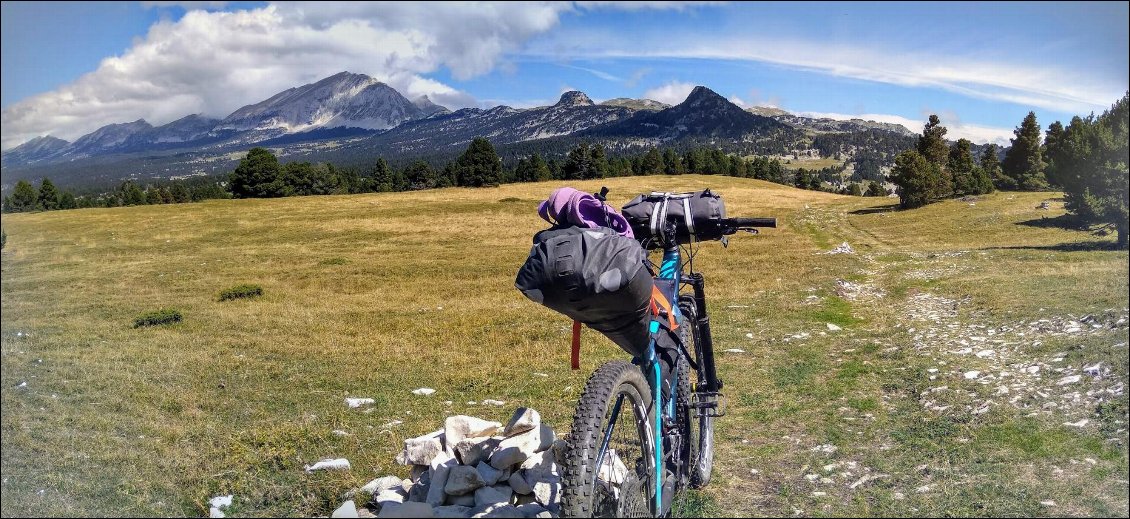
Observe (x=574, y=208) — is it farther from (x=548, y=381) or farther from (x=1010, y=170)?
(x=1010, y=170)

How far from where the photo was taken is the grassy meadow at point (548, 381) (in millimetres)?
5469

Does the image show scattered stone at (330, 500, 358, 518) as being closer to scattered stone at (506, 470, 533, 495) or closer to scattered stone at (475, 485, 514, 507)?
scattered stone at (475, 485, 514, 507)

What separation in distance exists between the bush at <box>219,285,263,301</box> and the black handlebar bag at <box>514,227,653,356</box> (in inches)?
787

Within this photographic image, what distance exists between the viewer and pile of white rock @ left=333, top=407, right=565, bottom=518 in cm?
480

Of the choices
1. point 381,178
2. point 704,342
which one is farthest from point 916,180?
point 381,178

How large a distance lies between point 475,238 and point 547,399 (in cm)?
3165

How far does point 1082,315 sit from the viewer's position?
948 centimetres

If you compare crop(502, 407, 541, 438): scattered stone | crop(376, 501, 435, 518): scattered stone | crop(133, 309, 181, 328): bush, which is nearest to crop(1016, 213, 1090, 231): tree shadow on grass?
crop(502, 407, 541, 438): scattered stone

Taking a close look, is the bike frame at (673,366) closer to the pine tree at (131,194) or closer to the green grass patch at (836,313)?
the green grass patch at (836,313)

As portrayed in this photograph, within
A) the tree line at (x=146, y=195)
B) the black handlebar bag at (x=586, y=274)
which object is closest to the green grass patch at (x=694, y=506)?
the black handlebar bag at (x=586, y=274)

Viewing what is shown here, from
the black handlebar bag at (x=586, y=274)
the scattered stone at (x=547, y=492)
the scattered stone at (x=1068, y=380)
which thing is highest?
the black handlebar bag at (x=586, y=274)

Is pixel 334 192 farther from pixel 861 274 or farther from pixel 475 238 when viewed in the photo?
pixel 861 274

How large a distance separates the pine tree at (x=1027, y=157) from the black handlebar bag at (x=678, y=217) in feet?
202

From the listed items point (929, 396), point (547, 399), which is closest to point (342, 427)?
point (547, 399)
